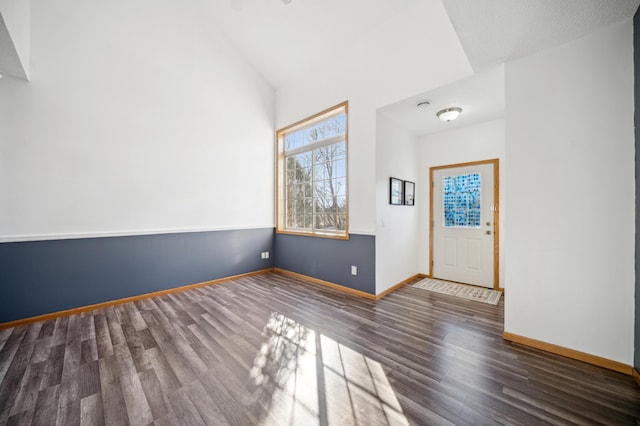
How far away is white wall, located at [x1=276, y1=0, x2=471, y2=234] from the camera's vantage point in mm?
2688

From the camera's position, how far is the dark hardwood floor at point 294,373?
57.7 inches

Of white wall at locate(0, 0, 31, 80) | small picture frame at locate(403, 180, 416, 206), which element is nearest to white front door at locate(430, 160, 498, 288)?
small picture frame at locate(403, 180, 416, 206)

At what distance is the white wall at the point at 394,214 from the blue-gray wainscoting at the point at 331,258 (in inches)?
5.5

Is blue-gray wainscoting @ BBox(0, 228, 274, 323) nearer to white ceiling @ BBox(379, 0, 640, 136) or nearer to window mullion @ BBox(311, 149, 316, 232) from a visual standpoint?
window mullion @ BBox(311, 149, 316, 232)

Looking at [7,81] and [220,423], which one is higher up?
[7,81]

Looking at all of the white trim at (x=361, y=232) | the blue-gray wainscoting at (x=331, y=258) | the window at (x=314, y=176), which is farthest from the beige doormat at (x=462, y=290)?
the window at (x=314, y=176)

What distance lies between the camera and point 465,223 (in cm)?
402

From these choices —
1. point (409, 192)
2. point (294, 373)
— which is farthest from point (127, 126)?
point (409, 192)

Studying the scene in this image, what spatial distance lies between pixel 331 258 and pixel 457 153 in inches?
105

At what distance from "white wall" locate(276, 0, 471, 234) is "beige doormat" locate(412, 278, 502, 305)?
4.81 ft

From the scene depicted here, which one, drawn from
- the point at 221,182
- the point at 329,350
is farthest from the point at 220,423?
the point at 221,182

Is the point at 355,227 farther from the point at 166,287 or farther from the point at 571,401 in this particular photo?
the point at 166,287

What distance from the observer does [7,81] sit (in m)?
2.61

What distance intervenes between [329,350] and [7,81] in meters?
4.29
